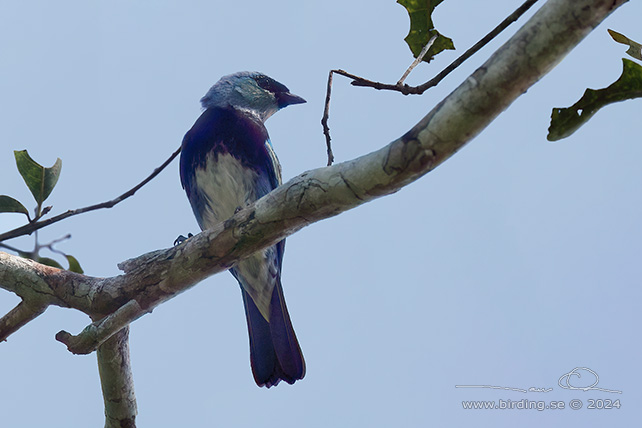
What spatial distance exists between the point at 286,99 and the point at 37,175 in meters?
2.56

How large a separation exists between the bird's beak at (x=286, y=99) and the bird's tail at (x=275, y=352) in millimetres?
1892

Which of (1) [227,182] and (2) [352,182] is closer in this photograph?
(2) [352,182]

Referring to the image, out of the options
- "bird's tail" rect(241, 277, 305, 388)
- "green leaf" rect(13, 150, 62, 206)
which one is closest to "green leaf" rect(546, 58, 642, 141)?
"green leaf" rect(13, 150, 62, 206)

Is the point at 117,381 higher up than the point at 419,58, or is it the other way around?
the point at 419,58

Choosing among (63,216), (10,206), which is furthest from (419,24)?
(10,206)

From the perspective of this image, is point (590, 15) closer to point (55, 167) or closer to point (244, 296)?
point (55, 167)

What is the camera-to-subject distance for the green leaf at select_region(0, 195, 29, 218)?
286cm

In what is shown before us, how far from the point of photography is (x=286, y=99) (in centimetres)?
526

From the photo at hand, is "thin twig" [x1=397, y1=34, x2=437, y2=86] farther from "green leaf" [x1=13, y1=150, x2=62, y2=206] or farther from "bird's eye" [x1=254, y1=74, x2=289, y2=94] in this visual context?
"bird's eye" [x1=254, y1=74, x2=289, y2=94]

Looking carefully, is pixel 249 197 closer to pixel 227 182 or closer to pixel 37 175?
pixel 227 182

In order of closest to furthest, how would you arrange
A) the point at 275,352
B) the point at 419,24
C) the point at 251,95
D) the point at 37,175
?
the point at 419,24, the point at 37,175, the point at 275,352, the point at 251,95

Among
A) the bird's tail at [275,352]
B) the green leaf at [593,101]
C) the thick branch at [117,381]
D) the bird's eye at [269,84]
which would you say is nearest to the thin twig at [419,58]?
the green leaf at [593,101]

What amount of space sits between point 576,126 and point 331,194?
73cm

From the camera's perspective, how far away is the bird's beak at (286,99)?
5254 mm
